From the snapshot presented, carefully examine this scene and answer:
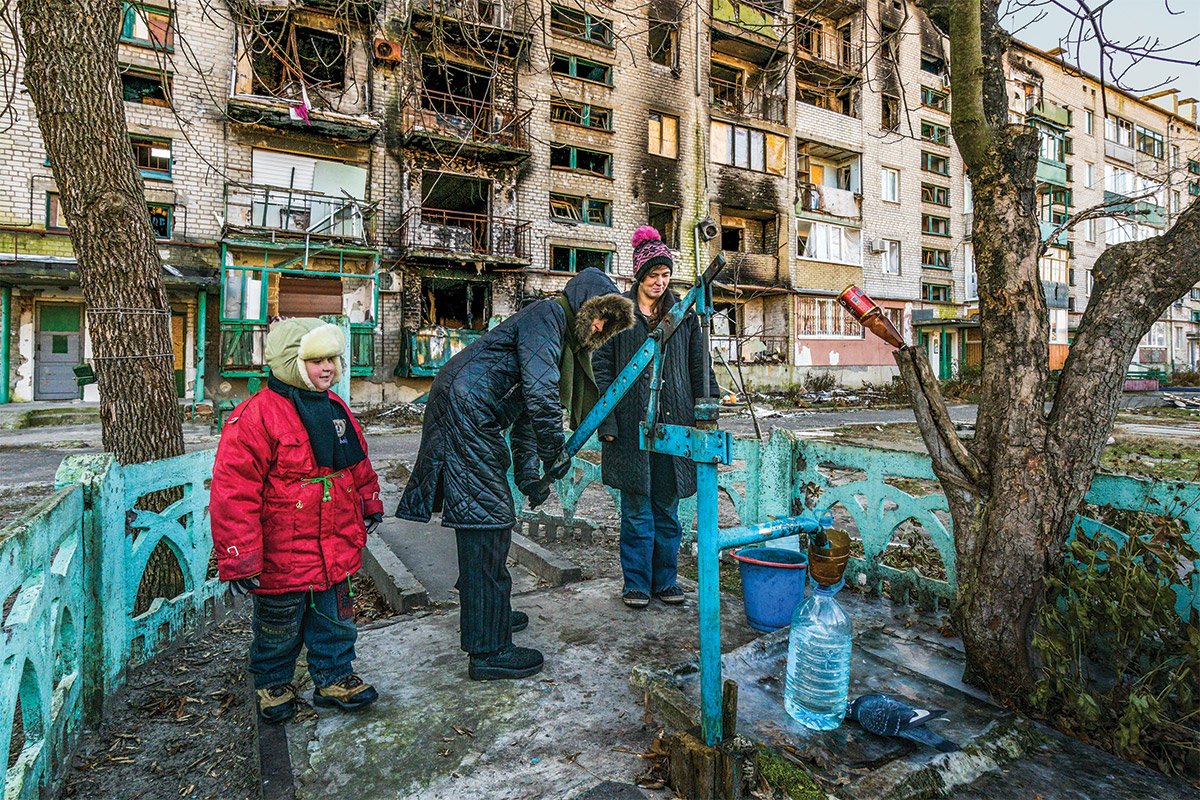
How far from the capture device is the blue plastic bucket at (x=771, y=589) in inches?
129

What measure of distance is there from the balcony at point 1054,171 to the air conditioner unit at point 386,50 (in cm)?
3204

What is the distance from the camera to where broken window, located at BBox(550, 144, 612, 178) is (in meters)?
22.1

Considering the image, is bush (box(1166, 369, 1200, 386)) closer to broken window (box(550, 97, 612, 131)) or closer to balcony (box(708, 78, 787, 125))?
balcony (box(708, 78, 787, 125))

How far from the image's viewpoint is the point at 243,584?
93.6 inches

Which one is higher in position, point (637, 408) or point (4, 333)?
point (4, 333)

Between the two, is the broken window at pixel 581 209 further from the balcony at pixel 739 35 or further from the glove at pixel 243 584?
the glove at pixel 243 584

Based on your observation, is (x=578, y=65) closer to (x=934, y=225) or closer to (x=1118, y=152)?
(x=934, y=225)

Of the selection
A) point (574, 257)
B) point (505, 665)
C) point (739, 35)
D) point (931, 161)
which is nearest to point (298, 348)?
point (505, 665)

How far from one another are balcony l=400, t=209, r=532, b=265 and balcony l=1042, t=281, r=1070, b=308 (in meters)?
28.6

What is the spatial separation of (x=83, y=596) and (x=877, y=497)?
3.95 metres

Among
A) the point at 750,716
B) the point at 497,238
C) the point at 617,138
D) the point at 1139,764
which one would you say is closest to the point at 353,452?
the point at 750,716

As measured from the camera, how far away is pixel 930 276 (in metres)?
30.4

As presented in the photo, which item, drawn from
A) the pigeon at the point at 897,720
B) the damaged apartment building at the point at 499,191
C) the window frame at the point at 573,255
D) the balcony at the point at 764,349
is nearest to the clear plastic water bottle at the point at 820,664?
the pigeon at the point at 897,720

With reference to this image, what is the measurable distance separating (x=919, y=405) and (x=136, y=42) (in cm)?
2128
